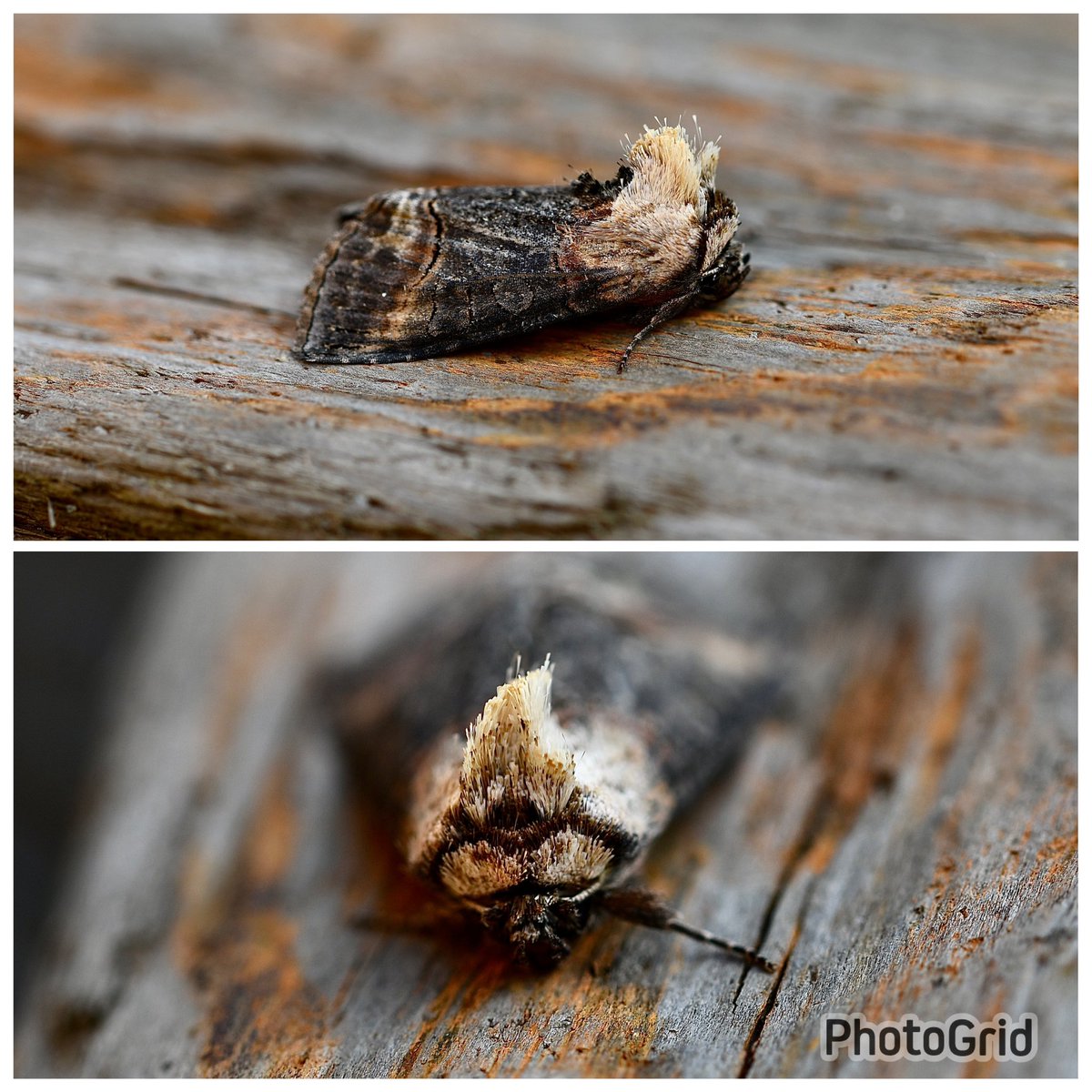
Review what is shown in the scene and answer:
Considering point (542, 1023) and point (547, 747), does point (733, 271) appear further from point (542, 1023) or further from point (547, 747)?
point (542, 1023)

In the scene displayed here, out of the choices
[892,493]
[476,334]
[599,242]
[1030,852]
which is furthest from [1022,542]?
[476,334]

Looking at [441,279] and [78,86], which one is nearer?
A: [441,279]

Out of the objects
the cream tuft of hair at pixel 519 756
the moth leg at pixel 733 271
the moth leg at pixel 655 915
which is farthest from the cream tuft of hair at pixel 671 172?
the moth leg at pixel 655 915

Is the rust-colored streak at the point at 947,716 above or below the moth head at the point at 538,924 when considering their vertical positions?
above

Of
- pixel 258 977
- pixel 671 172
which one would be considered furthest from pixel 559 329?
pixel 258 977

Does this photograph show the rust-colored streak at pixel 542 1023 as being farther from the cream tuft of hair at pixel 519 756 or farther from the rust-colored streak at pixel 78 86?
the rust-colored streak at pixel 78 86

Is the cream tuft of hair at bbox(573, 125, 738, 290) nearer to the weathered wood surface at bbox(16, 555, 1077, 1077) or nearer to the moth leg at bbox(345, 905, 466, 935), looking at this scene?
the weathered wood surface at bbox(16, 555, 1077, 1077)
